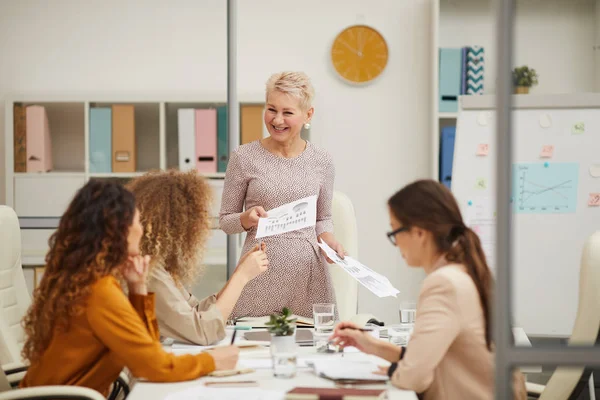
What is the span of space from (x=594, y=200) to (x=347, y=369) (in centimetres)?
289

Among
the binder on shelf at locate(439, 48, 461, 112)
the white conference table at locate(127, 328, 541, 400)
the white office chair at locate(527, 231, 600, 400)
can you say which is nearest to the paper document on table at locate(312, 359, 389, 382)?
the white conference table at locate(127, 328, 541, 400)

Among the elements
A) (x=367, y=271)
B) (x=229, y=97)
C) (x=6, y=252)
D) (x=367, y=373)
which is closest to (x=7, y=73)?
(x=229, y=97)

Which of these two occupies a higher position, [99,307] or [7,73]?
[7,73]

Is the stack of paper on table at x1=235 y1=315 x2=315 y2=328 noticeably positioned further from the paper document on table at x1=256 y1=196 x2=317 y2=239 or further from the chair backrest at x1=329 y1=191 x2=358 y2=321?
the chair backrest at x1=329 y1=191 x2=358 y2=321

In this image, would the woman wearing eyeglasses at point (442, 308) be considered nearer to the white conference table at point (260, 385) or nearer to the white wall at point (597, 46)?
the white conference table at point (260, 385)

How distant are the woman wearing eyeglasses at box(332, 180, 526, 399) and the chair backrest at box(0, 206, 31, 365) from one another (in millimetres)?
1239

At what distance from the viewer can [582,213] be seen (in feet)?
14.0

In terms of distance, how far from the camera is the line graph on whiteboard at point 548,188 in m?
4.26

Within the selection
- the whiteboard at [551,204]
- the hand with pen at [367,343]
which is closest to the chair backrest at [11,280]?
the hand with pen at [367,343]

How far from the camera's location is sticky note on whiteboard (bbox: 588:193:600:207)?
4.23 meters

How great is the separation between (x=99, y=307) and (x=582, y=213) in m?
3.23

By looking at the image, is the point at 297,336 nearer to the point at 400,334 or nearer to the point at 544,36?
the point at 400,334

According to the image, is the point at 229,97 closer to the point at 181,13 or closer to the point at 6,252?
the point at 6,252

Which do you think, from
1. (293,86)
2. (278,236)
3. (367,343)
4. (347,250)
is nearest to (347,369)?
(367,343)
